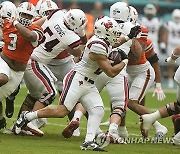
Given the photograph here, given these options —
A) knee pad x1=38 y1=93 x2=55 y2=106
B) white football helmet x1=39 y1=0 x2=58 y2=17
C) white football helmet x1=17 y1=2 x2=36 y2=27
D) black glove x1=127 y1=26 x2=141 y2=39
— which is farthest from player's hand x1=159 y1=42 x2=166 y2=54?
black glove x1=127 y1=26 x2=141 y2=39

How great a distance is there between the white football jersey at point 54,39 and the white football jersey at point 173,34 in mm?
9218

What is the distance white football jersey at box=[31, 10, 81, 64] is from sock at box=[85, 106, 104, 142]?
112 centimetres

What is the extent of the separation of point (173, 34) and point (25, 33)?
10.1 m

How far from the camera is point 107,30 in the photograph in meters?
7.64

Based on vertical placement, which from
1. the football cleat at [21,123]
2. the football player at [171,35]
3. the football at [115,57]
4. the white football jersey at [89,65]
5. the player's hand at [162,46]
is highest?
the football player at [171,35]

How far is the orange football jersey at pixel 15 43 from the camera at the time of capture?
8328 millimetres

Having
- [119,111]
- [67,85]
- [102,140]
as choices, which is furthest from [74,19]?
[102,140]

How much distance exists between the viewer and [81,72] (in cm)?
780

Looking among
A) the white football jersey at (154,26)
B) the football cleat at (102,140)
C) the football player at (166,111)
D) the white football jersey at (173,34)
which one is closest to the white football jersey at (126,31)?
the football player at (166,111)

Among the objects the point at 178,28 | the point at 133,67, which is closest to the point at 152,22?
the point at 178,28

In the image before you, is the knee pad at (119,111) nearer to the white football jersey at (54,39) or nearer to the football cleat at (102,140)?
the football cleat at (102,140)

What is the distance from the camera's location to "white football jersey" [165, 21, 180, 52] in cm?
1778

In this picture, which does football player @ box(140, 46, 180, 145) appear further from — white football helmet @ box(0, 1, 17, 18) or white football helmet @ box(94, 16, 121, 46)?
white football helmet @ box(0, 1, 17, 18)

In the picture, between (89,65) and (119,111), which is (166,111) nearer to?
(119,111)
